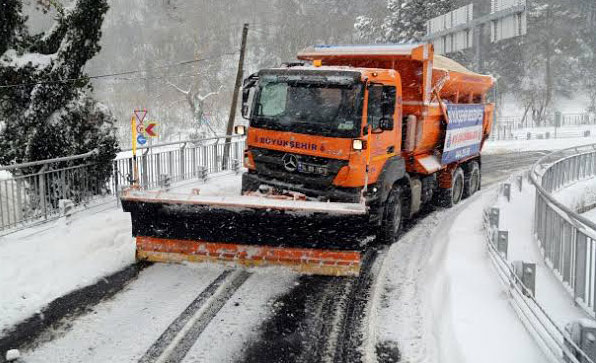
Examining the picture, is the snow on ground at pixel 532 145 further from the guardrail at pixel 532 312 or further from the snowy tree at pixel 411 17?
the guardrail at pixel 532 312

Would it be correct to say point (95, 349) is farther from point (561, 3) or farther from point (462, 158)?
point (561, 3)

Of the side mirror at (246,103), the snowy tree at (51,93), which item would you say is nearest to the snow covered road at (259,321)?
the side mirror at (246,103)

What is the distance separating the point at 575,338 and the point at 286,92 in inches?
232

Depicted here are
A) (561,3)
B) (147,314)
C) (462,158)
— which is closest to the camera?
(147,314)

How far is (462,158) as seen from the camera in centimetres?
1369

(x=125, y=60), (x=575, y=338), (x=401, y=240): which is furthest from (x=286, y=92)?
(x=125, y=60)

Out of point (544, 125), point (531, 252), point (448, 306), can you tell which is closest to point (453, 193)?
point (531, 252)

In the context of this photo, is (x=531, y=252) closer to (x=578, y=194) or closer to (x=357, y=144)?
(x=357, y=144)

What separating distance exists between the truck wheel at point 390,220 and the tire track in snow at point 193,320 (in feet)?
9.64

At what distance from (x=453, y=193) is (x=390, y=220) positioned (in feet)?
15.0

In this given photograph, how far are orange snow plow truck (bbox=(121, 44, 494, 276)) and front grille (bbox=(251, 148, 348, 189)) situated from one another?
0.02 m

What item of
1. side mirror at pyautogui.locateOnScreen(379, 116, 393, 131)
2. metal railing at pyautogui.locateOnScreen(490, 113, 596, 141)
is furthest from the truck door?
metal railing at pyautogui.locateOnScreen(490, 113, 596, 141)

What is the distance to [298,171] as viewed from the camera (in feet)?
28.4

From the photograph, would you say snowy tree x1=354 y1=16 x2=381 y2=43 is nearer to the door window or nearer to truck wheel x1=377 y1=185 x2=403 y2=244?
truck wheel x1=377 y1=185 x2=403 y2=244
